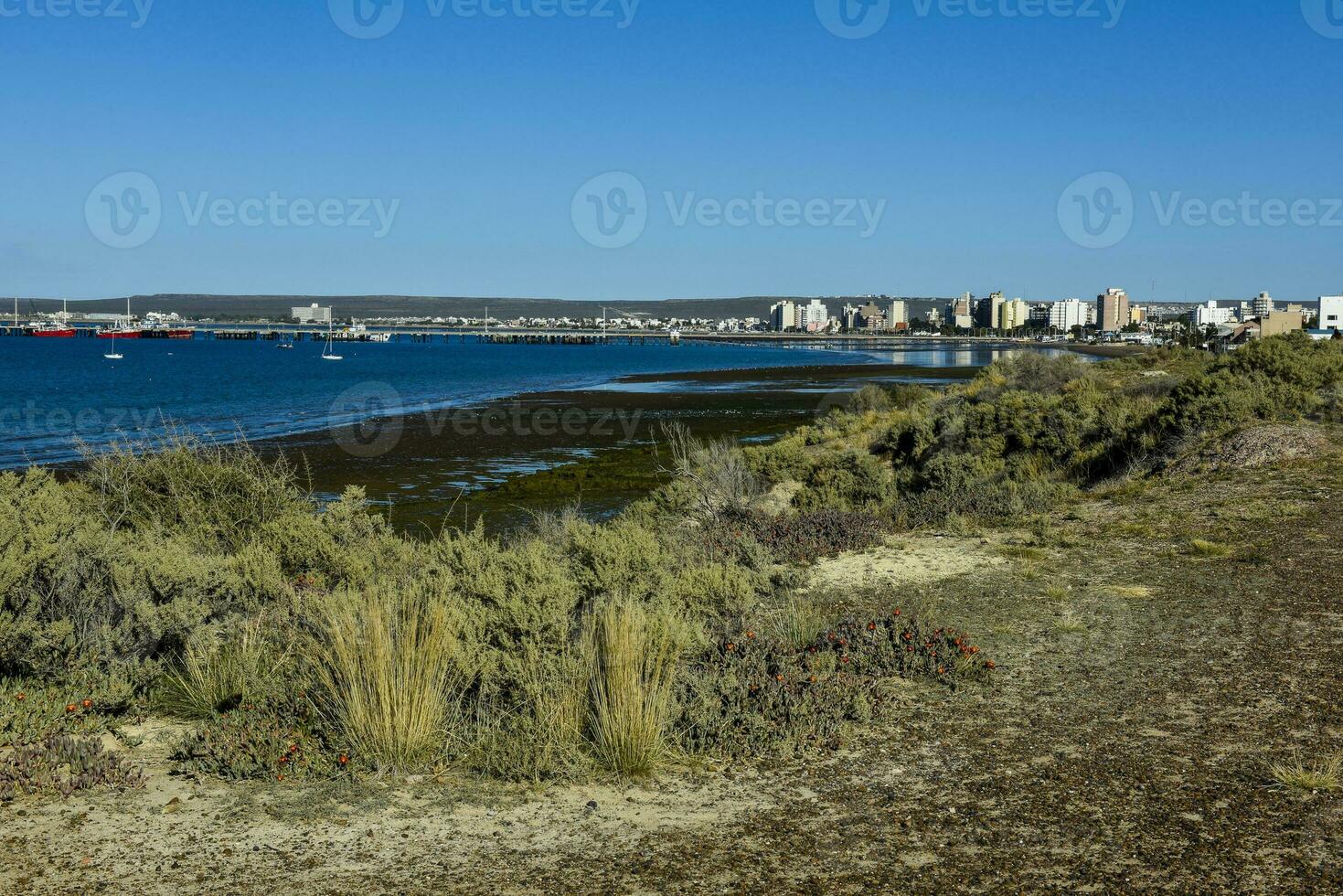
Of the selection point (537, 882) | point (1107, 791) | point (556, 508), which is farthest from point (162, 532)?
point (556, 508)

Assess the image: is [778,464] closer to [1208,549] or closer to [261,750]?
[1208,549]

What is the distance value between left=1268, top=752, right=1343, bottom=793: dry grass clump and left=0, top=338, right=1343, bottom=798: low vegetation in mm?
1923

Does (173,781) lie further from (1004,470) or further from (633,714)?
(1004,470)

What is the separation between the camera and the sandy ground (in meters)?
4.28

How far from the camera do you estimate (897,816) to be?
16.0 feet

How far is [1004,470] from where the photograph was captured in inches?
719

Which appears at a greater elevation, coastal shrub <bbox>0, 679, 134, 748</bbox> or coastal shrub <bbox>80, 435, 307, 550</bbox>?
coastal shrub <bbox>80, 435, 307, 550</bbox>

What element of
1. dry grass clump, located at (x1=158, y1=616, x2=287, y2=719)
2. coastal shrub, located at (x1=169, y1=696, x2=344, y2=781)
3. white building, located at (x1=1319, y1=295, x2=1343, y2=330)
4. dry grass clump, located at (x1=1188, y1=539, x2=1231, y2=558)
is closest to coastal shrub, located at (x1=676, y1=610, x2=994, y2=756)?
coastal shrub, located at (x1=169, y1=696, x2=344, y2=781)

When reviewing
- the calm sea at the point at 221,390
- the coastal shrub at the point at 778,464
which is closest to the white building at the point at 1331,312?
the calm sea at the point at 221,390

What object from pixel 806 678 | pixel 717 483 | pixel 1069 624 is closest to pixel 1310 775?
pixel 806 678

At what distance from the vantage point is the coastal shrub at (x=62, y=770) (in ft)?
16.7

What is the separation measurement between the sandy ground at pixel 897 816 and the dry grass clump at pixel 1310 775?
0.08 m

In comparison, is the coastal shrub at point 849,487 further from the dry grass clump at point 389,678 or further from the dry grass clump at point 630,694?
the dry grass clump at point 389,678

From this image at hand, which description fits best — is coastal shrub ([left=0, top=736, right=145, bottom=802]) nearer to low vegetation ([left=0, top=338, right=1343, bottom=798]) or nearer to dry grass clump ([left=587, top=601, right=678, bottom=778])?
low vegetation ([left=0, top=338, right=1343, bottom=798])
